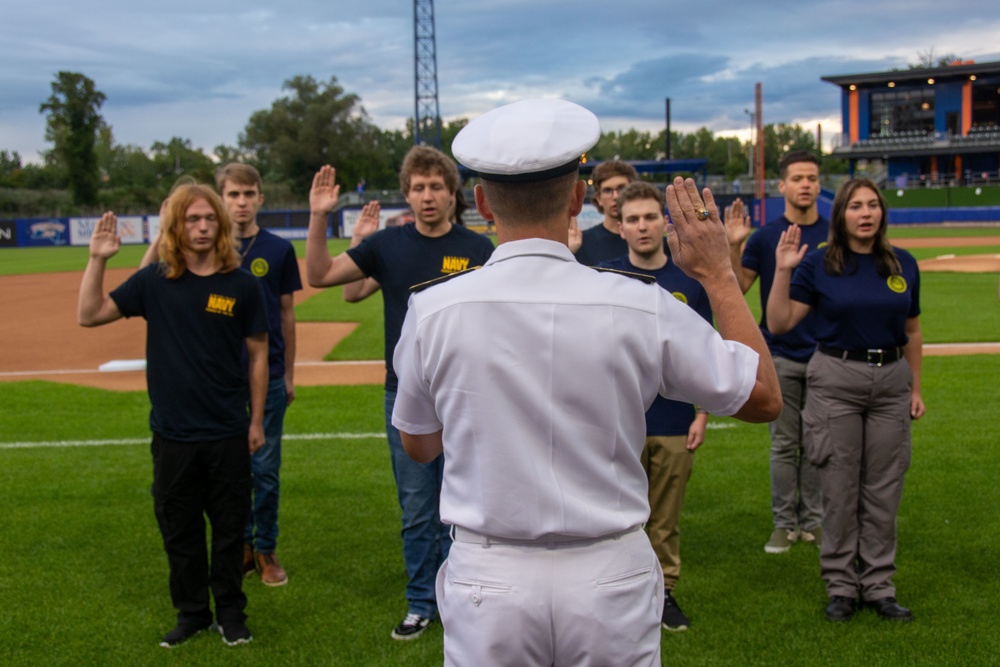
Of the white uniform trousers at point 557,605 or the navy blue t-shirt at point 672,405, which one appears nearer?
the white uniform trousers at point 557,605

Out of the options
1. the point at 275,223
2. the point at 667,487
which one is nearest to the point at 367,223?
the point at 667,487

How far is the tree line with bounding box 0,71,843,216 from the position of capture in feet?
252

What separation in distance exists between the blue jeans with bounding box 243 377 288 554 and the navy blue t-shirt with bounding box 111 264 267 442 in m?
0.96

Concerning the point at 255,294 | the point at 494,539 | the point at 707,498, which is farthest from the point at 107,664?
the point at 707,498

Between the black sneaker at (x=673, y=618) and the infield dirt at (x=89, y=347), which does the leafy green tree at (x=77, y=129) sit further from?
the black sneaker at (x=673, y=618)

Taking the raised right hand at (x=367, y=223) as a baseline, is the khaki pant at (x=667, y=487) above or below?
below

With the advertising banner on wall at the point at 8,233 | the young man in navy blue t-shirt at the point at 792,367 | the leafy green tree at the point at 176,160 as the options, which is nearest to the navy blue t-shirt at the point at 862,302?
the young man in navy blue t-shirt at the point at 792,367

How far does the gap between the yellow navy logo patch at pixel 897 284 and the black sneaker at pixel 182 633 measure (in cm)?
412

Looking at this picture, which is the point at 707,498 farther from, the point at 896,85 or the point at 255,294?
the point at 896,85

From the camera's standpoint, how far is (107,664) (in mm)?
4762

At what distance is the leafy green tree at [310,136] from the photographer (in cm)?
9219

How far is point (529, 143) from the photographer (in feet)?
7.12

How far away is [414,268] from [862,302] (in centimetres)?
241

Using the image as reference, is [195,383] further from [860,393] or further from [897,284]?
[897,284]
